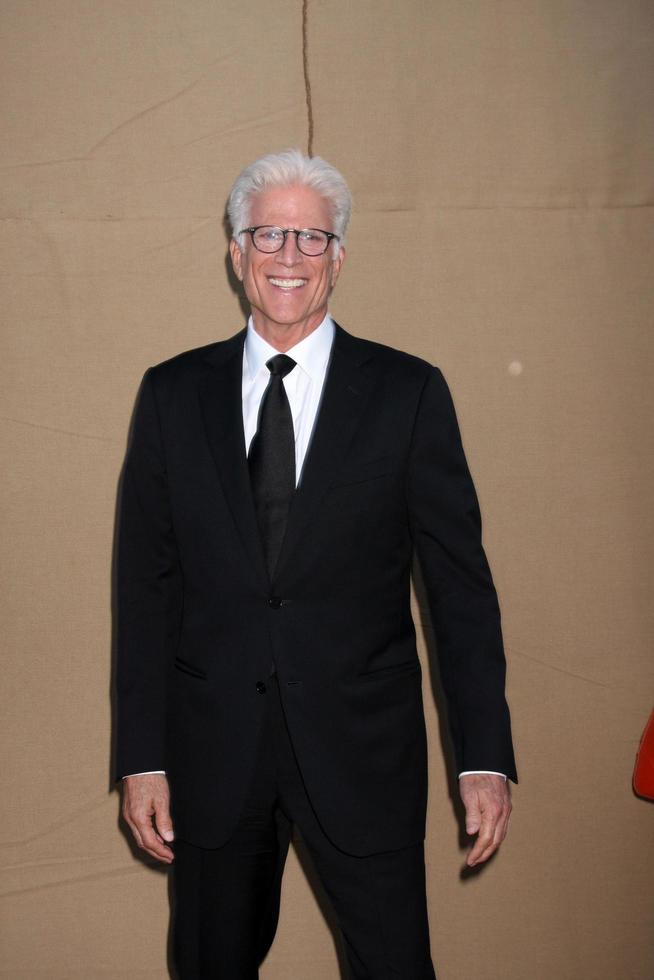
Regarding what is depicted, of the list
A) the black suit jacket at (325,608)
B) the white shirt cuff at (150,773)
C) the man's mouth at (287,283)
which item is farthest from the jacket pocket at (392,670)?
the man's mouth at (287,283)

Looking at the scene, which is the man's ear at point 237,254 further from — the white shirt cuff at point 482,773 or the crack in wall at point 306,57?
the white shirt cuff at point 482,773

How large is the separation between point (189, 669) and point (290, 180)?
848 millimetres

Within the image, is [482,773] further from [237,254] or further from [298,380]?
[237,254]

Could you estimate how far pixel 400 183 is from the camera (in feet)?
8.32

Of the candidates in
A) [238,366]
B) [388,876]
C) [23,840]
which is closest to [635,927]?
[388,876]

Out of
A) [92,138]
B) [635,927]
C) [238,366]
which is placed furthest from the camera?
[635,927]

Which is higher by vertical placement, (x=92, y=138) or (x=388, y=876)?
(x=92, y=138)

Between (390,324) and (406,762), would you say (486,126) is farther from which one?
(406,762)

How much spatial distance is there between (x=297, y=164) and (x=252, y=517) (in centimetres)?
61

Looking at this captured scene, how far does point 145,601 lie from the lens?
6.25ft

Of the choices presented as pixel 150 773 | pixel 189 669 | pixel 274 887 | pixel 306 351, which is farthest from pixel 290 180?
pixel 274 887

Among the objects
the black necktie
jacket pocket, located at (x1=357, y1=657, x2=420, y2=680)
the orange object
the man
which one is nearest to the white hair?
the man

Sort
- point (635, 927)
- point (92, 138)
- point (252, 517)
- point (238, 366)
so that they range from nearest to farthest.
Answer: point (252, 517) → point (238, 366) → point (92, 138) → point (635, 927)

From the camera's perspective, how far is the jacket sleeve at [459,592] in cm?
179
